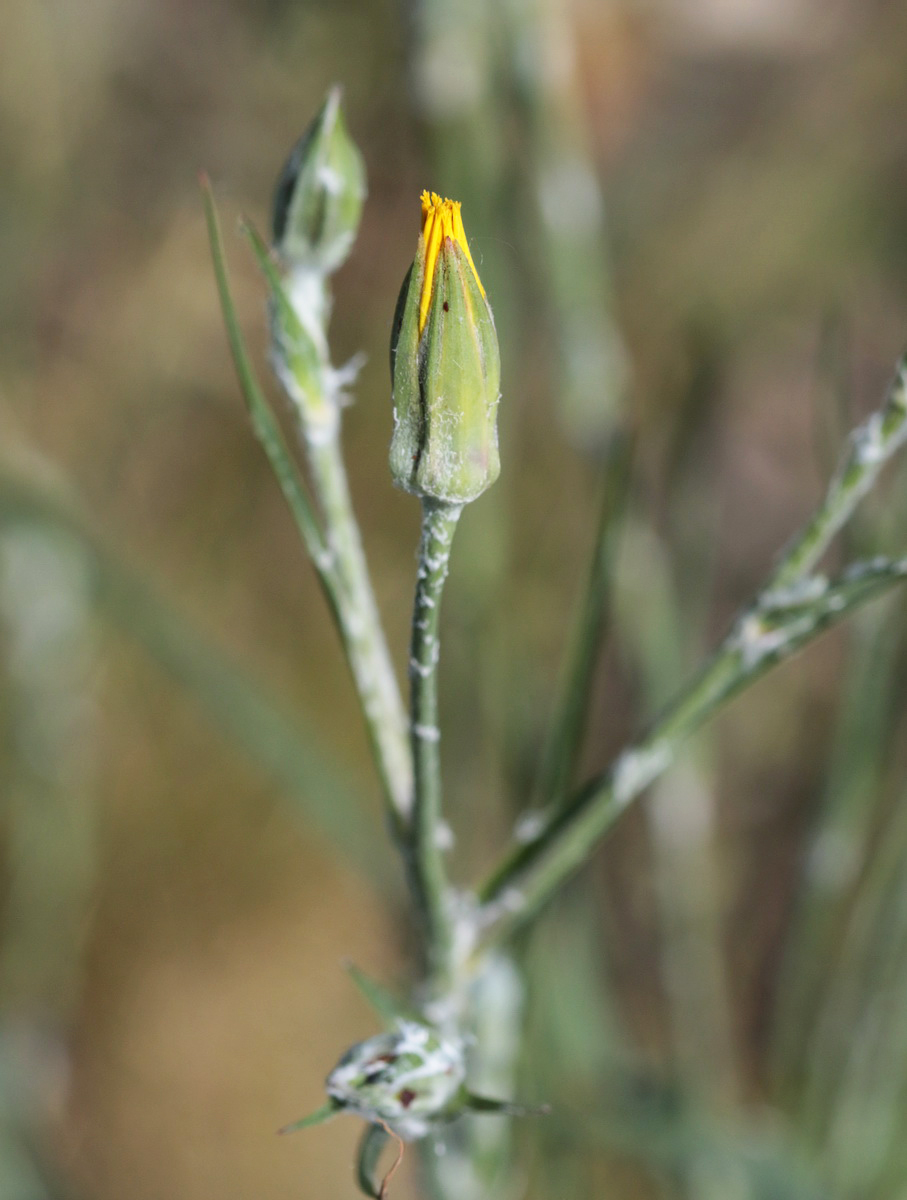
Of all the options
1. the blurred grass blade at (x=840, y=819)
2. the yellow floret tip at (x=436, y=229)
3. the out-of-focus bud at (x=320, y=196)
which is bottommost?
the blurred grass blade at (x=840, y=819)

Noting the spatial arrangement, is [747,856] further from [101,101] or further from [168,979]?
[101,101]

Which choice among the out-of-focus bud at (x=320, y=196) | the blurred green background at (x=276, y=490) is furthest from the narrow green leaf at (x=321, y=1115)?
the blurred green background at (x=276, y=490)

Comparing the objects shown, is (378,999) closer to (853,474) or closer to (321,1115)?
(321,1115)

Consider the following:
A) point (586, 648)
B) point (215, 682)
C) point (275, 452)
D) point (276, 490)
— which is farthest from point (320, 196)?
point (276, 490)

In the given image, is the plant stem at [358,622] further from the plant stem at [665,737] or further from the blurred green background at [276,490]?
the blurred green background at [276,490]

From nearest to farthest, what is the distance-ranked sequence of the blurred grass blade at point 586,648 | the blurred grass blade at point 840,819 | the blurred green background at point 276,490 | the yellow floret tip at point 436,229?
the yellow floret tip at point 436,229
the blurred grass blade at point 586,648
the blurred grass blade at point 840,819
the blurred green background at point 276,490
